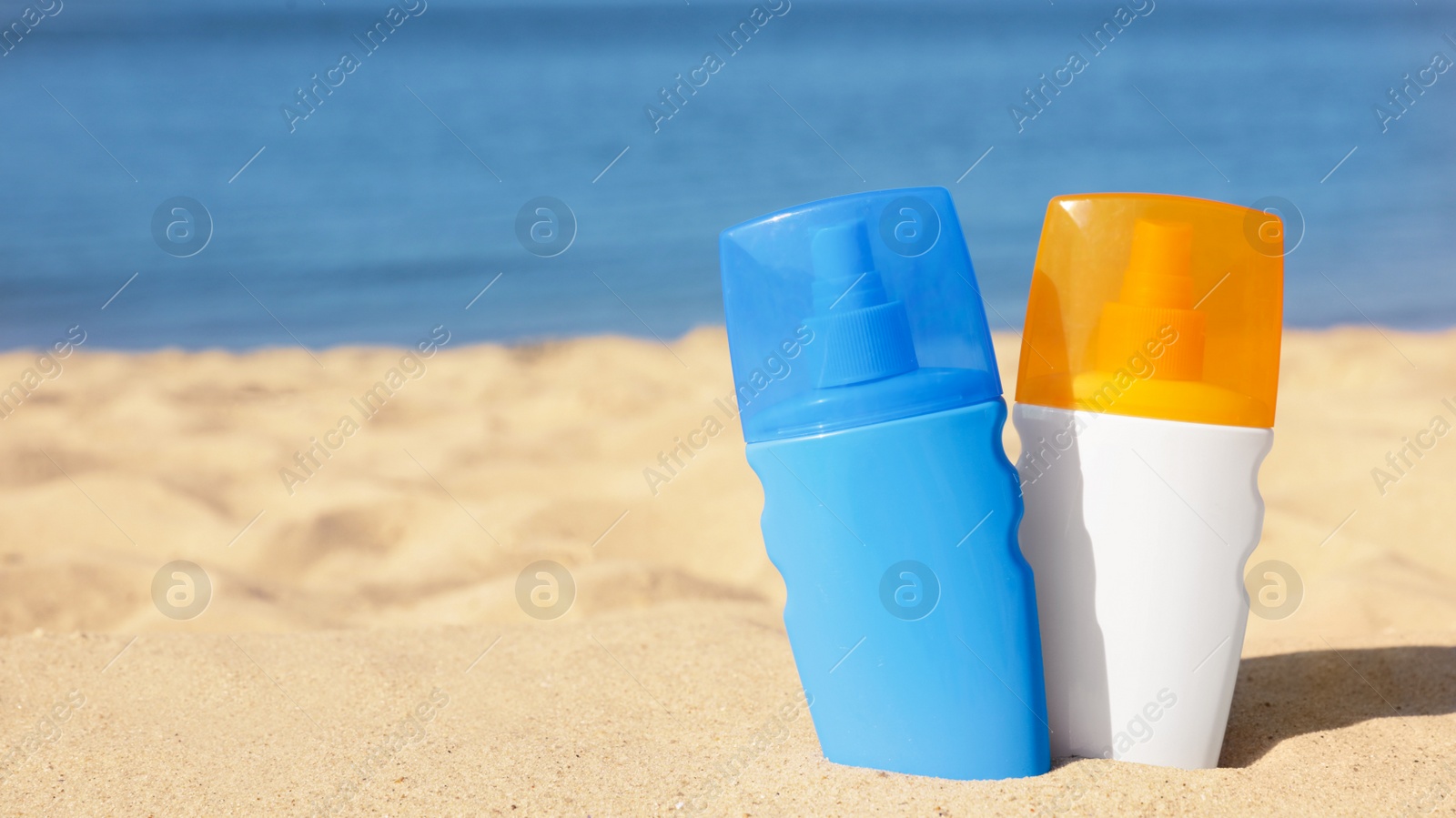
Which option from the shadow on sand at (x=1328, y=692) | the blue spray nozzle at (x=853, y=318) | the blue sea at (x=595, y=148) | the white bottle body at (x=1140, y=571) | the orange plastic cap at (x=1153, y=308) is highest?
the blue spray nozzle at (x=853, y=318)

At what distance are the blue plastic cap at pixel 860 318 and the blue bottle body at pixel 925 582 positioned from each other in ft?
0.09

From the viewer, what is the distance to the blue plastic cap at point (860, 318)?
41.5 inches

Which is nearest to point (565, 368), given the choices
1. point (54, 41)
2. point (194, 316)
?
point (194, 316)

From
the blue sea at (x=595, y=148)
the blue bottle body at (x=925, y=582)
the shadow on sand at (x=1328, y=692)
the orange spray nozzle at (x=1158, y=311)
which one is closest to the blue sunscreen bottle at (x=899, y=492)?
the blue bottle body at (x=925, y=582)

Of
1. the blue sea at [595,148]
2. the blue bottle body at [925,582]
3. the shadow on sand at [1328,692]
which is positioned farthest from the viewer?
the blue sea at [595,148]

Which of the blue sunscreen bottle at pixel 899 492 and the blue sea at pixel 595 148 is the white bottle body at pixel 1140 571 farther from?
the blue sea at pixel 595 148

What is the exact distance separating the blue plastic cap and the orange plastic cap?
0.10 metres

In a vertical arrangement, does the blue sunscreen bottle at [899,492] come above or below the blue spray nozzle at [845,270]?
below

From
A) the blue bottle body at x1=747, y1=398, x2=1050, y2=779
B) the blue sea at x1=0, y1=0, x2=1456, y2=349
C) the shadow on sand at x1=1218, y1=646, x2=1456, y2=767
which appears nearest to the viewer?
the blue bottle body at x1=747, y1=398, x2=1050, y2=779

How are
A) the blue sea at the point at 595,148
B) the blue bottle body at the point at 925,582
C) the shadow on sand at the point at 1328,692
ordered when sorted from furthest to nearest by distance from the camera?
1. the blue sea at the point at 595,148
2. the shadow on sand at the point at 1328,692
3. the blue bottle body at the point at 925,582

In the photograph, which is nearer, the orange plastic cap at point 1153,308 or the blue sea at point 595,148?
the orange plastic cap at point 1153,308

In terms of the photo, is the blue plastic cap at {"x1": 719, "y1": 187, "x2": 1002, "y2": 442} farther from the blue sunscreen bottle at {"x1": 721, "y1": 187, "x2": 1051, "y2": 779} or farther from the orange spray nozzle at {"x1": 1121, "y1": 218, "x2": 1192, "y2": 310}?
the orange spray nozzle at {"x1": 1121, "y1": 218, "x2": 1192, "y2": 310}

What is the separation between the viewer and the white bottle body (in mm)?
1088

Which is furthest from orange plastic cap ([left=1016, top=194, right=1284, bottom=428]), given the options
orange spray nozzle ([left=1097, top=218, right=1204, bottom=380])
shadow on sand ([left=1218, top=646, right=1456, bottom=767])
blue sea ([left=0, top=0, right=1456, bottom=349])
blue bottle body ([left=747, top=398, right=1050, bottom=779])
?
blue sea ([left=0, top=0, right=1456, bottom=349])
